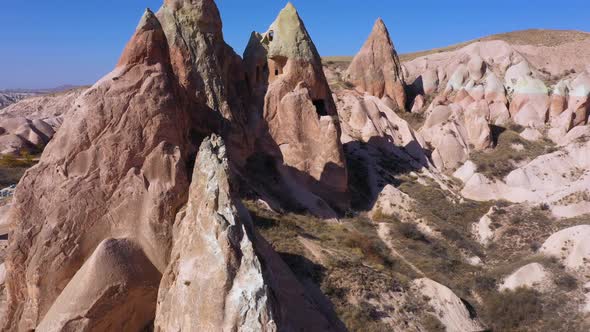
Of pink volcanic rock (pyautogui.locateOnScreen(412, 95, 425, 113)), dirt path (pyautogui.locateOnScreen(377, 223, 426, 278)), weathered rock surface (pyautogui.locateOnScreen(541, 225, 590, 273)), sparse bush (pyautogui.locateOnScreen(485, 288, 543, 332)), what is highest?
pink volcanic rock (pyautogui.locateOnScreen(412, 95, 425, 113))

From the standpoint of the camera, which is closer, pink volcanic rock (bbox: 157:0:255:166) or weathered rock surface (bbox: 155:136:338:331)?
weathered rock surface (bbox: 155:136:338:331)

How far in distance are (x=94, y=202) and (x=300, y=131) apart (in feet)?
38.7

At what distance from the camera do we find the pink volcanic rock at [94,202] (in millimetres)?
6852

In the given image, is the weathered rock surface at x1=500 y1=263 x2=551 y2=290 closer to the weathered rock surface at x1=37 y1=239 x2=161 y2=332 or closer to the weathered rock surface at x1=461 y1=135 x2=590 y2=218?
the weathered rock surface at x1=461 y1=135 x2=590 y2=218

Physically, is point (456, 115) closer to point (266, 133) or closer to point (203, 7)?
point (266, 133)

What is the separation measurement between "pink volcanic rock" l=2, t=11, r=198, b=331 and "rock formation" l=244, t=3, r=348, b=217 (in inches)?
374

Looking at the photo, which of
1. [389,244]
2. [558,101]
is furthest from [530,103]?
[389,244]

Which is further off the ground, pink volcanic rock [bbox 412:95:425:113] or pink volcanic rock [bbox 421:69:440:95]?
pink volcanic rock [bbox 421:69:440:95]

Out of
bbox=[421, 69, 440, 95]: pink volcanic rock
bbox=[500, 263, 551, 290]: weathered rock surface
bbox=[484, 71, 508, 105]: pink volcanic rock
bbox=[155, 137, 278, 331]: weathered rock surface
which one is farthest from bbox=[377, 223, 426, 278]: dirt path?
bbox=[421, 69, 440, 95]: pink volcanic rock

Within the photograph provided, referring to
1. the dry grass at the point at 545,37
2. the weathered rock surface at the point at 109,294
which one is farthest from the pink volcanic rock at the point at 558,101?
the weathered rock surface at the point at 109,294

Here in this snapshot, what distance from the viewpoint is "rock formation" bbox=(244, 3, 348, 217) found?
18.0m

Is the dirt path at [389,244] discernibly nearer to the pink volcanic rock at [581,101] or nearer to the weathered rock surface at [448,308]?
the weathered rock surface at [448,308]

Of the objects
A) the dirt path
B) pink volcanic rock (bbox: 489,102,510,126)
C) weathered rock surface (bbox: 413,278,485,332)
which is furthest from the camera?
pink volcanic rock (bbox: 489,102,510,126)

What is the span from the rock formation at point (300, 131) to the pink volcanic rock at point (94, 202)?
9.51 metres
